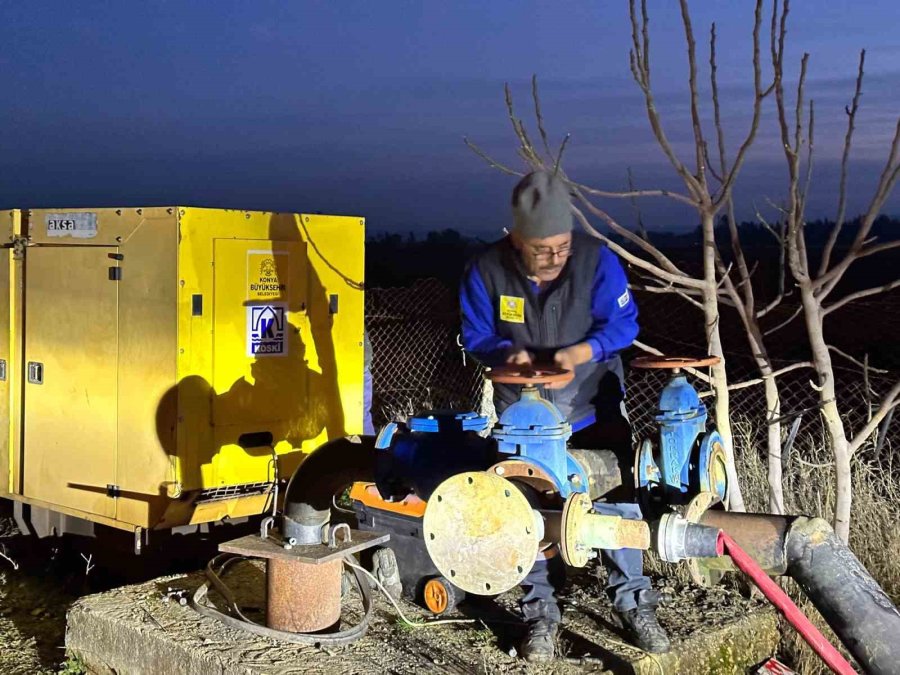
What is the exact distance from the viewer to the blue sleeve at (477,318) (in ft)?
13.5

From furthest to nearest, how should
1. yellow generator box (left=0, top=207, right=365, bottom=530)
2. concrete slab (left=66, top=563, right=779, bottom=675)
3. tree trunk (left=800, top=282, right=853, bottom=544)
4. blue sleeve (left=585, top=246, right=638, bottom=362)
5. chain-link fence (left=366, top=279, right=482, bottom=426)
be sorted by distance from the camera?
chain-link fence (left=366, top=279, right=482, bottom=426), yellow generator box (left=0, top=207, right=365, bottom=530), tree trunk (left=800, top=282, right=853, bottom=544), concrete slab (left=66, top=563, right=779, bottom=675), blue sleeve (left=585, top=246, right=638, bottom=362)

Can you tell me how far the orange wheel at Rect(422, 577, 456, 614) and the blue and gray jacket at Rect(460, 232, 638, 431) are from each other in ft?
3.44

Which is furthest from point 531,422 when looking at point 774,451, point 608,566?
point 774,451

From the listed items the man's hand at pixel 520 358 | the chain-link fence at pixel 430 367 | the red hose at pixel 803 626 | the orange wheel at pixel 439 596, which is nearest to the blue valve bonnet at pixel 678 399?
the man's hand at pixel 520 358

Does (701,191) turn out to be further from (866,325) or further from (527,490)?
(866,325)

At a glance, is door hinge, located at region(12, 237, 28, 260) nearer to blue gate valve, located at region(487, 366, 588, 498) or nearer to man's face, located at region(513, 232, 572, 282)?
man's face, located at region(513, 232, 572, 282)

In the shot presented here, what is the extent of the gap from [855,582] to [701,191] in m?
2.19

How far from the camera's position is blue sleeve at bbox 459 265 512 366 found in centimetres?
412

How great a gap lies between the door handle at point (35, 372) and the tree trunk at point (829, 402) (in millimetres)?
4281

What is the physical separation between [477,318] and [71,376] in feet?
9.99

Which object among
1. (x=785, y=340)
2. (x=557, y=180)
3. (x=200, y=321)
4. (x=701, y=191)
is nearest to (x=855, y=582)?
(x=557, y=180)

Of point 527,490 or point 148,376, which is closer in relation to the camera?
point 527,490

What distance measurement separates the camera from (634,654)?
13.9ft

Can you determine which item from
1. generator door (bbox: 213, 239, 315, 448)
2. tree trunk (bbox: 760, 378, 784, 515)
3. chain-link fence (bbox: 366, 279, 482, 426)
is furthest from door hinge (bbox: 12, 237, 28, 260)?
chain-link fence (bbox: 366, 279, 482, 426)
